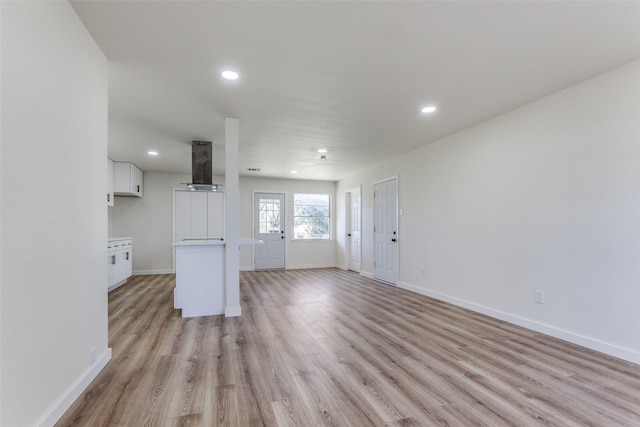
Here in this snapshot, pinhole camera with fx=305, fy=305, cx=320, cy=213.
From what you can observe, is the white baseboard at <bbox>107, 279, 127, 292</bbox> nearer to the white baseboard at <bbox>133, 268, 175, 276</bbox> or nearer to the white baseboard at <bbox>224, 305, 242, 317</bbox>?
the white baseboard at <bbox>133, 268, 175, 276</bbox>

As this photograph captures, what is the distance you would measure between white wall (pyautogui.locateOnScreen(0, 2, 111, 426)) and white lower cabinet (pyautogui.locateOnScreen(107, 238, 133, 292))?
11.4 feet

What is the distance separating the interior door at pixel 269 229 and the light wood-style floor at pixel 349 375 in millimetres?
4117

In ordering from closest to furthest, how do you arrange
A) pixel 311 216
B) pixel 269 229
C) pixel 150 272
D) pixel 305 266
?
1. pixel 150 272
2. pixel 269 229
3. pixel 305 266
4. pixel 311 216

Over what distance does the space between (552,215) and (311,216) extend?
5.95 metres

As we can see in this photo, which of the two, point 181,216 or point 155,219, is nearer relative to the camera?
point 155,219

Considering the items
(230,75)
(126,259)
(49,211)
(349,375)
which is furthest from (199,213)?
(349,375)

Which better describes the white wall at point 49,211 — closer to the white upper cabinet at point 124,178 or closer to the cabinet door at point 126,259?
the cabinet door at point 126,259

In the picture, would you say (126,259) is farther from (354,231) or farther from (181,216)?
(354,231)

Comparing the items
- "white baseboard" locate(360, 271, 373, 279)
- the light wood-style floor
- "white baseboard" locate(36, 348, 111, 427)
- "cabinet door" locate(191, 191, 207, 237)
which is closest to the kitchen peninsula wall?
"cabinet door" locate(191, 191, 207, 237)

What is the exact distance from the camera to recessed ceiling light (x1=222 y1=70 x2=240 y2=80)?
2.73 metres

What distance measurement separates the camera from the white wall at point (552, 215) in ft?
8.54

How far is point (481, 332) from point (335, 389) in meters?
1.95

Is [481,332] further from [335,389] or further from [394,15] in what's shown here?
[394,15]

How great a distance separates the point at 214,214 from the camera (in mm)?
7520
